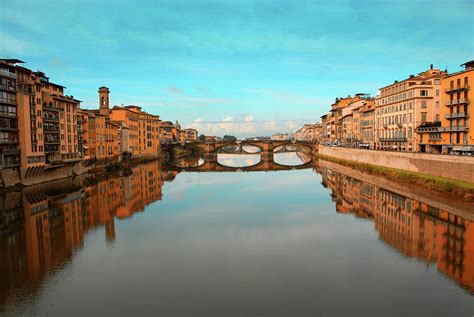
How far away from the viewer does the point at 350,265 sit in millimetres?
17531

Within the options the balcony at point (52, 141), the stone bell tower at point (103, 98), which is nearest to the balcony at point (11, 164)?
the balcony at point (52, 141)

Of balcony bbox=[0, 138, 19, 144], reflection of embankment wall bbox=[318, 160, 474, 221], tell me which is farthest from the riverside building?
balcony bbox=[0, 138, 19, 144]

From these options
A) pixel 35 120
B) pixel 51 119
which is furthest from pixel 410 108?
pixel 35 120

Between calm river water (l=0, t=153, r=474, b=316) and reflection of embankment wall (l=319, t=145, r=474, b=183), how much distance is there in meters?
4.30

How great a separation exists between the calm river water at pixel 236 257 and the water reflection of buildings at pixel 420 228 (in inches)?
3.4

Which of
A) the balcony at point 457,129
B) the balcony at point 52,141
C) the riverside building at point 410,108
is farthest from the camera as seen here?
the riverside building at point 410,108

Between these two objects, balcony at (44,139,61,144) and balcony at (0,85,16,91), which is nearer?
balcony at (0,85,16,91)

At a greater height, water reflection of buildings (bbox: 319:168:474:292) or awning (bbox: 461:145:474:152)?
awning (bbox: 461:145:474:152)

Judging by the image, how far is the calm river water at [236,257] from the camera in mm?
13633

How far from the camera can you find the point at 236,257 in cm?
1889

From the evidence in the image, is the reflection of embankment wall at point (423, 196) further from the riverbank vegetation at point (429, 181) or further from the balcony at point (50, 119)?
the balcony at point (50, 119)

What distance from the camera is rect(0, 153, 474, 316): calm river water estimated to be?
13633 mm

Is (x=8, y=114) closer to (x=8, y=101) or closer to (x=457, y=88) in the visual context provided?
(x=8, y=101)

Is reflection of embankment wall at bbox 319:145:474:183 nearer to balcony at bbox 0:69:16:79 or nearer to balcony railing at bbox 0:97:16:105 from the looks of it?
balcony railing at bbox 0:97:16:105
